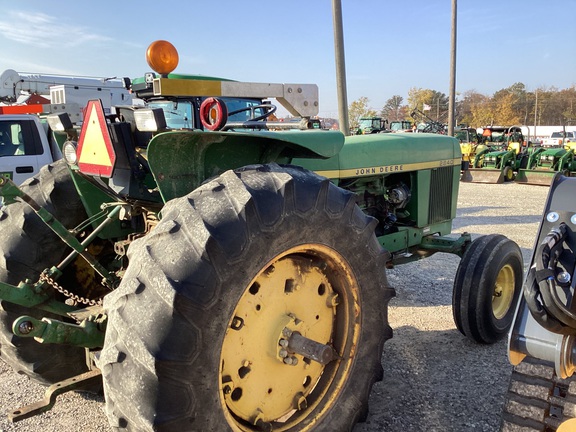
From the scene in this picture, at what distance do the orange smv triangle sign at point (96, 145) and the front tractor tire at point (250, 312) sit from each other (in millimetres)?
644

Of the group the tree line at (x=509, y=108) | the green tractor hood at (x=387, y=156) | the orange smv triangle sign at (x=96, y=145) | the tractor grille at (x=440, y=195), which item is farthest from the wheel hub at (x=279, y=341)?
the tree line at (x=509, y=108)

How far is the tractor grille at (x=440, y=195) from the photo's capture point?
182 inches

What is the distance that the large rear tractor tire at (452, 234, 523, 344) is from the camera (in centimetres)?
380

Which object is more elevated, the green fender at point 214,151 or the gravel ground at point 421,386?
the green fender at point 214,151

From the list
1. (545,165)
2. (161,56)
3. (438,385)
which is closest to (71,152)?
(161,56)

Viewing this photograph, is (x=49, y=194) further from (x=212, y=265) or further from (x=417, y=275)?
(x=417, y=275)

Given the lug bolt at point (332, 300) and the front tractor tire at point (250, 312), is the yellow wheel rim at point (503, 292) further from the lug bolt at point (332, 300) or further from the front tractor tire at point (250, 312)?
the lug bolt at point (332, 300)

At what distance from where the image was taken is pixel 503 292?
14.1 ft

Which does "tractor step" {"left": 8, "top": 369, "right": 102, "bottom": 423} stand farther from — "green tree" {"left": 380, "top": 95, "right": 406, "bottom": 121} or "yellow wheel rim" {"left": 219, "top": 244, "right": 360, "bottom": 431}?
"green tree" {"left": 380, "top": 95, "right": 406, "bottom": 121}

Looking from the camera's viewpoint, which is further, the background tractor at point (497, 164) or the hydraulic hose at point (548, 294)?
the background tractor at point (497, 164)

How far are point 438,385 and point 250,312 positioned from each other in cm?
185

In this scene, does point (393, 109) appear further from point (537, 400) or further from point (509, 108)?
point (537, 400)

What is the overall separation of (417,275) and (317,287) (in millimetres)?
3920

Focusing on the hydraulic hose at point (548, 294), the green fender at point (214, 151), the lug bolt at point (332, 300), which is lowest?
the lug bolt at point (332, 300)
